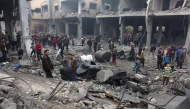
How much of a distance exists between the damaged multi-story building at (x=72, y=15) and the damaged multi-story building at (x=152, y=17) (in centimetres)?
221

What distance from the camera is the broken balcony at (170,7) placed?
1283 centimetres

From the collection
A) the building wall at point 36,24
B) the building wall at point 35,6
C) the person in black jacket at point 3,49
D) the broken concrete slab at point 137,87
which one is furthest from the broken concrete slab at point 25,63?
the building wall at point 35,6

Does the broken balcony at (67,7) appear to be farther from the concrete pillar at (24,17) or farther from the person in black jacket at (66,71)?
the person in black jacket at (66,71)

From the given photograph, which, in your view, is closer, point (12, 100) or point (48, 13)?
point (12, 100)

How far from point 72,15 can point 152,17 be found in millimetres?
13300

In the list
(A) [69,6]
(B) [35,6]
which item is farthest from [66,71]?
(B) [35,6]

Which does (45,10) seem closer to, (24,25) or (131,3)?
(131,3)

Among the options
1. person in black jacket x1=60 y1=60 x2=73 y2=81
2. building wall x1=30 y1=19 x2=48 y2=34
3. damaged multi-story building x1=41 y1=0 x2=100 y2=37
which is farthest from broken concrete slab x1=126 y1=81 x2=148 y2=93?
building wall x1=30 y1=19 x2=48 y2=34

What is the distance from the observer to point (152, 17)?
1585cm

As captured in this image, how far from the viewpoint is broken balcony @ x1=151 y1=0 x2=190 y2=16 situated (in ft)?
42.1

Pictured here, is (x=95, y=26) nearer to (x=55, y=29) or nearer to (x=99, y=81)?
(x=55, y=29)

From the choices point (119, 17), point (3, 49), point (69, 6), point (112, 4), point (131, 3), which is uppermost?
point (69, 6)

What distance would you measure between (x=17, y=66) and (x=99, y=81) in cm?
425

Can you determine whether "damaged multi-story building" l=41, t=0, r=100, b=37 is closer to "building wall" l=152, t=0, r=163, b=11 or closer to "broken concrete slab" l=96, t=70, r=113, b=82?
"building wall" l=152, t=0, r=163, b=11
